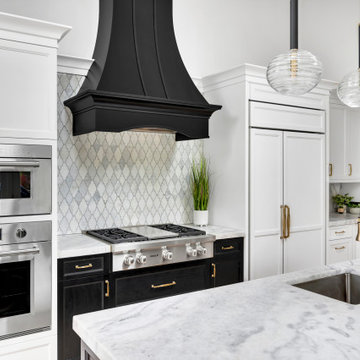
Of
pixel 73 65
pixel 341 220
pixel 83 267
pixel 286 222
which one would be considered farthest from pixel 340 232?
pixel 73 65

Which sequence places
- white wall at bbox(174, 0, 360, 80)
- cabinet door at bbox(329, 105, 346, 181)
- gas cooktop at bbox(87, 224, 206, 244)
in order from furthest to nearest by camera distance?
cabinet door at bbox(329, 105, 346, 181) < white wall at bbox(174, 0, 360, 80) < gas cooktop at bbox(87, 224, 206, 244)

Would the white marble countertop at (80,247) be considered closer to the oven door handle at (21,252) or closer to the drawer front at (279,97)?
the oven door handle at (21,252)

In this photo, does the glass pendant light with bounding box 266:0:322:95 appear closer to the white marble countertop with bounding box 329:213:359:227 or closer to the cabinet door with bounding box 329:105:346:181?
the white marble countertop with bounding box 329:213:359:227

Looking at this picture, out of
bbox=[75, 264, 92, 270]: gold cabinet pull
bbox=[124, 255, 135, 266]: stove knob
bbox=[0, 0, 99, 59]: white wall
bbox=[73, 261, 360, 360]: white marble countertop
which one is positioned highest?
bbox=[0, 0, 99, 59]: white wall

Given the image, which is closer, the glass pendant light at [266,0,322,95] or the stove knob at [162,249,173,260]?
the glass pendant light at [266,0,322,95]

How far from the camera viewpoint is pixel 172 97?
298cm

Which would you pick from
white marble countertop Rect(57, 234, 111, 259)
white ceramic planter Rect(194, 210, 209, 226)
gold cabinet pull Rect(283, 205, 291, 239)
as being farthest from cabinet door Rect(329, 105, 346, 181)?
white marble countertop Rect(57, 234, 111, 259)

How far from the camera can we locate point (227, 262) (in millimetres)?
3291

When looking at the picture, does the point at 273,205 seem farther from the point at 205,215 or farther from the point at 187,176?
the point at 187,176

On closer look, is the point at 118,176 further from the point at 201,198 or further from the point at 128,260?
the point at 128,260

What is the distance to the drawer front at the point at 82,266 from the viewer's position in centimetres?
256

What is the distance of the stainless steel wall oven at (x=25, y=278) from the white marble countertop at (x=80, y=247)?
0.37 ft

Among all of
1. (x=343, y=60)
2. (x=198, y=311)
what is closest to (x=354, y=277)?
(x=198, y=311)

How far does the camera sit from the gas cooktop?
2838 mm
